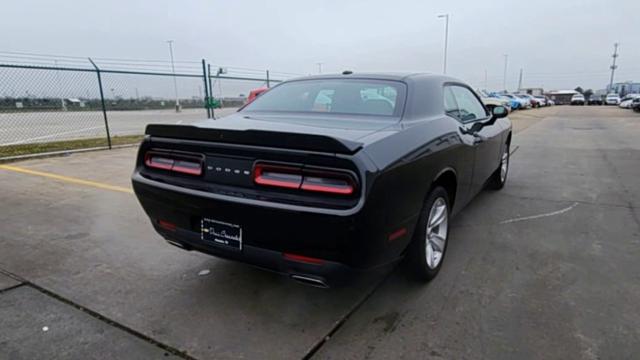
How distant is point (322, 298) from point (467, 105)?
8.26 feet

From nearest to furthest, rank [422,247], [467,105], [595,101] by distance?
[422,247] → [467,105] → [595,101]

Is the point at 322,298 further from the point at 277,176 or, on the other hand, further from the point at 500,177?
the point at 500,177

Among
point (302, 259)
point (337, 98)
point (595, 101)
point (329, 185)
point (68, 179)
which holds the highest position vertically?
point (337, 98)

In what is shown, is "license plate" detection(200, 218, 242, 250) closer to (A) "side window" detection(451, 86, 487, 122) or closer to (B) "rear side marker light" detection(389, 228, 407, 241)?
(B) "rear side marker light" detection(389, 228, 407, 241)

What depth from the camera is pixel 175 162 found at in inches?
102

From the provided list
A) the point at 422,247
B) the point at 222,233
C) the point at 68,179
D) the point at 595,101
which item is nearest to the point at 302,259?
the point at 222,233

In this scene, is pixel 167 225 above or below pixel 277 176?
below

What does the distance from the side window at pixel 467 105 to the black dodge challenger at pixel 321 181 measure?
545 millimetres

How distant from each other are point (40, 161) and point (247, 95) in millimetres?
8120

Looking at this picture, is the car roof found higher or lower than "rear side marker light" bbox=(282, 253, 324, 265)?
higher

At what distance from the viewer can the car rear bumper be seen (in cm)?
201

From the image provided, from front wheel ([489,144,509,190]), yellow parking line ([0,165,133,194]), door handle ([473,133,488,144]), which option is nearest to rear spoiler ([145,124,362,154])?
door handle ([473,133,488,144])

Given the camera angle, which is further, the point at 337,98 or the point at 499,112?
the point at 499,112

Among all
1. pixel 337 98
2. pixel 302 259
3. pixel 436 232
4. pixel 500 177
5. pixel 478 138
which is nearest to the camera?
pixel 302 259
